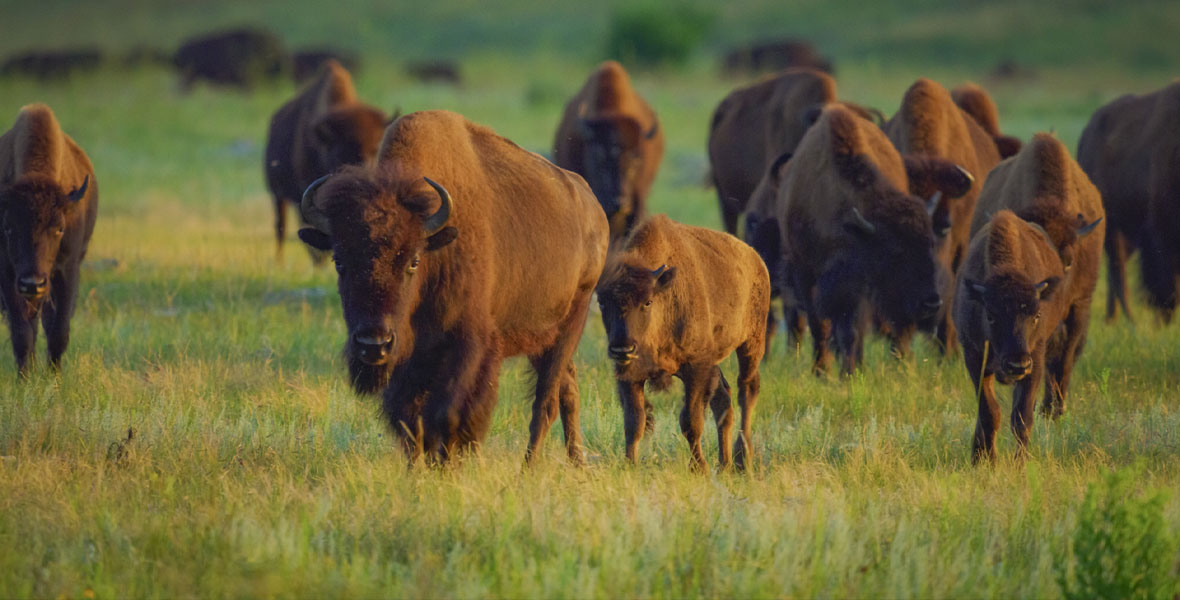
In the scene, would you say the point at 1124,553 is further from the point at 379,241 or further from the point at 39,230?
the point at 39,230

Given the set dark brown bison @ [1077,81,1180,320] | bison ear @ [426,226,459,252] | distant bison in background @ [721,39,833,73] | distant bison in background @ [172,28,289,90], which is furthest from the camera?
distant bison in background @ [721,39,833,73]

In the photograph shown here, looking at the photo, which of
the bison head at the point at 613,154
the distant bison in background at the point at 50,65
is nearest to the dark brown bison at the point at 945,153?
the bison head at the point at 613,154

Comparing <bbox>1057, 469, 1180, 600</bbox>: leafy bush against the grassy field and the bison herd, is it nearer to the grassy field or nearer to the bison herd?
the grassy field

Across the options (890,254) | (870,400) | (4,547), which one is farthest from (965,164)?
(4,547)

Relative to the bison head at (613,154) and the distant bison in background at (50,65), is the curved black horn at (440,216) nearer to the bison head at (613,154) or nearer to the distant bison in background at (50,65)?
the bison head at (613,154)

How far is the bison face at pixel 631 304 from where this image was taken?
254 inches

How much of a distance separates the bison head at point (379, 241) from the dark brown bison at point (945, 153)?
18.3 ft

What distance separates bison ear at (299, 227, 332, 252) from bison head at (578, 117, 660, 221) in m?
7.68

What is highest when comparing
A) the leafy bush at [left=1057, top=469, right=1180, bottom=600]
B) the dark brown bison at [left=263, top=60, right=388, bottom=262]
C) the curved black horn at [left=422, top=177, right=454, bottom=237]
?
the curved black horn at [left=422, top=177, right=454, bottom=237]

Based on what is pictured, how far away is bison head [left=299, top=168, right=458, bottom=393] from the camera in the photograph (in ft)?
18.3

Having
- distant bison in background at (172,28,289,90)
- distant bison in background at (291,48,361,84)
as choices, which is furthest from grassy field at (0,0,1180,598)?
distant bison in background at (291,48,361,84)

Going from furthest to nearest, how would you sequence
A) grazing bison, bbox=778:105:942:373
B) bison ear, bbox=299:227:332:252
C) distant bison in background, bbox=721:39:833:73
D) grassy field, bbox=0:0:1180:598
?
distant bison in background, bbox=721:39:833:73 → grazing bison, bbox=778:105:942:373 → bison ear, bbox=299:227:332:252 → grassy field, bbox=0:0:1180:598

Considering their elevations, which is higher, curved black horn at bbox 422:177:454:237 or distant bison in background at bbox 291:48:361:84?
curved black horn at bbox 422:177:454:237

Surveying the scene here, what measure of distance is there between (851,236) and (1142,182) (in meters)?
4.42
